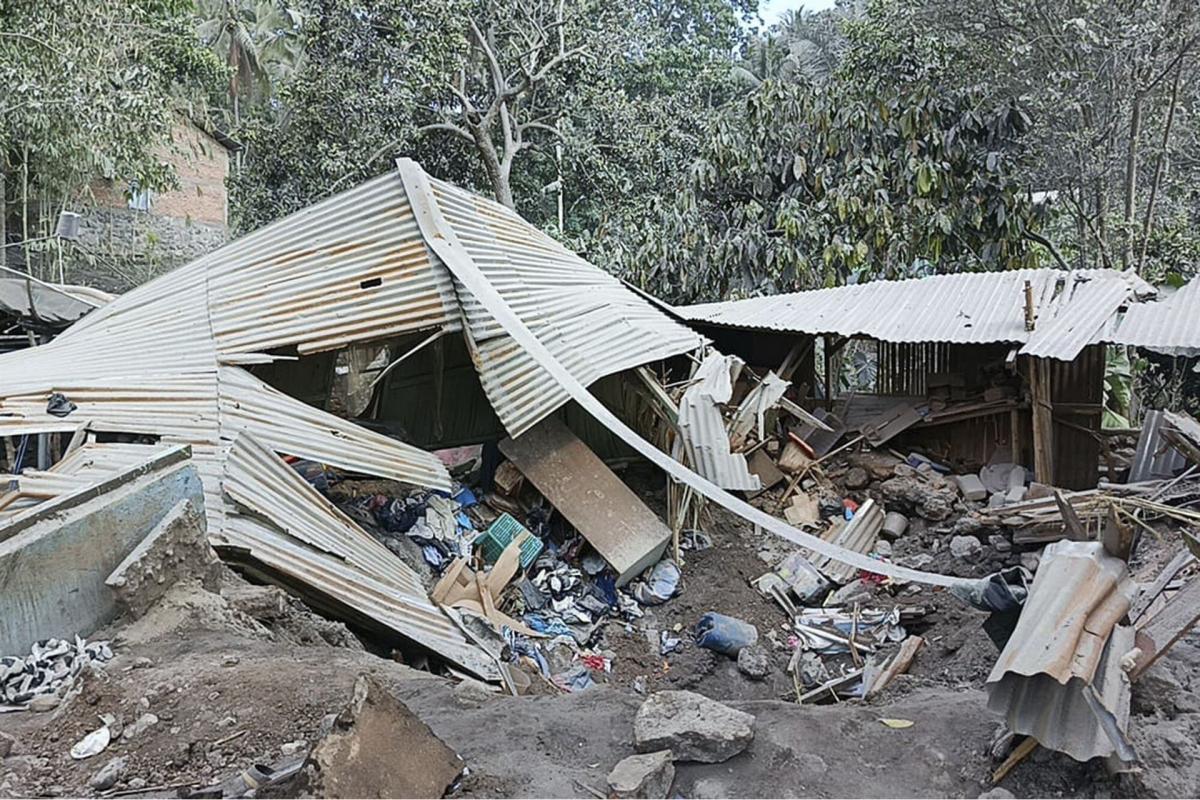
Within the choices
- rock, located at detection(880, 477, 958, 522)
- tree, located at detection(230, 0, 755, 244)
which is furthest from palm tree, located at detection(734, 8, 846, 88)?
rock, located at detection(880, 477, 958, 522)

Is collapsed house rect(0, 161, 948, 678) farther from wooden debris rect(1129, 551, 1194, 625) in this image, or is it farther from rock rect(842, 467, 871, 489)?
rock rect(842, 467, 871, 489)

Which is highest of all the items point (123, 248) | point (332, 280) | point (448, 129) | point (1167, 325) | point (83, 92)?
point (83, 92)

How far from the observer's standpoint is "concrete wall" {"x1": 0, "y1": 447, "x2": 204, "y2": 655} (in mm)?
3734

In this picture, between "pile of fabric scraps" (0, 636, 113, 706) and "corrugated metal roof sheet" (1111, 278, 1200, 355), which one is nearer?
"pile of fabric scraps" (0, 636, 113, 706)

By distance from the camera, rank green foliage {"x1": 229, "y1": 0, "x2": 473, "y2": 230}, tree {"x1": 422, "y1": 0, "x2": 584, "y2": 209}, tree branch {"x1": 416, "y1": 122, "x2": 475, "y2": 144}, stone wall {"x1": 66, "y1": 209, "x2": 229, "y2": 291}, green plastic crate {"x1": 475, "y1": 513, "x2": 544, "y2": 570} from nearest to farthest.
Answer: green plastic crate {"x1": 475, "y1": 513, "x2": 544, "y2": 570}
green foliage {"x1": 229, "y1": 0, "x2": 473, "y2": 230}
tree branch {"x1": 416, "y1": 122, "x2": 475, "y2": 144}
tree {"x1": 422, "y1": 0, "x2": 584, "y2": 209}
stone wall {"x1": 66, "y1": 209, "x2": 229, "y2": 291}

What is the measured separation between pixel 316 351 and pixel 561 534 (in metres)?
2.83

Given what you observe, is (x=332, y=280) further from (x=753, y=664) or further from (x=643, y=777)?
(x=643, y=777)

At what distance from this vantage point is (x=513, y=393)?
289 inches

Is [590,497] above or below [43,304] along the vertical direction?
below

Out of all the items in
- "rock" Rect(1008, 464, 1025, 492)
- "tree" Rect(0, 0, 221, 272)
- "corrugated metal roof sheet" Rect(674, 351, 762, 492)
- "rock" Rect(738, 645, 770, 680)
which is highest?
"tree" Rect(0, 0, 221, 272)

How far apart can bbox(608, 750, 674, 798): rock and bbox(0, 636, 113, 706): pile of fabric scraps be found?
241cm

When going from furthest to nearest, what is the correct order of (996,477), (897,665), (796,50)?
(796,50) → (996,477) → (897,665)

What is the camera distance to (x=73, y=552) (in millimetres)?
3963

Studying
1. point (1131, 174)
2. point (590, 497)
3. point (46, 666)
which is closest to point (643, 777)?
point (46, 666)
